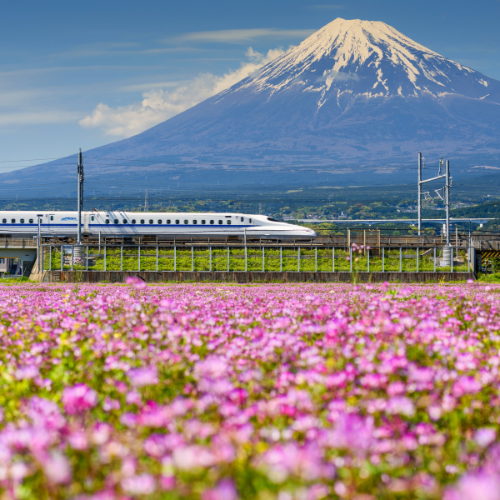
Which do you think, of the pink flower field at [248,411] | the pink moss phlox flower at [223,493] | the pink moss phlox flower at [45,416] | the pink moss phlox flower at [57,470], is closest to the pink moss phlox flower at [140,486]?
the pink flower field at [248,411]

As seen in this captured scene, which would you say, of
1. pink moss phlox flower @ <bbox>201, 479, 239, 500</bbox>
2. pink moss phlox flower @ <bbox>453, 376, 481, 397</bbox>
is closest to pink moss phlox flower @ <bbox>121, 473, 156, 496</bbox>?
pink moss phlox flower @ <bbox>201, 479, 239, 500</bbox>

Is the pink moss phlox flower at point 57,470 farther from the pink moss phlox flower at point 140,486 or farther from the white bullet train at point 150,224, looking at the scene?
the white bullet train at point 150,224

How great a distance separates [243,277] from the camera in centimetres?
3919

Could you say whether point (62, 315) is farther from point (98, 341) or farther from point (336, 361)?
point (336, 361)

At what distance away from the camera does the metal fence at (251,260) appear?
42.2 meters

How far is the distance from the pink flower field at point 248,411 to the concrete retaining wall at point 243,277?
31.1 m

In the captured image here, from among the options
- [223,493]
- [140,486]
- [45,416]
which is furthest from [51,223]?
[223,493]

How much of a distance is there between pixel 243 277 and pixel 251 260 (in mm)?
4955

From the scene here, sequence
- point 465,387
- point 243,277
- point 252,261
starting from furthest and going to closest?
point 252,261 < point 243,277 < point 465,387

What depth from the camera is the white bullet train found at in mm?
60250

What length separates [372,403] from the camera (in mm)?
3930

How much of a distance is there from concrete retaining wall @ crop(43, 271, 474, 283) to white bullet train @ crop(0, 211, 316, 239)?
68.0 feet

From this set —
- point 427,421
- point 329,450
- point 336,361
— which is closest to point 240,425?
point 329,450

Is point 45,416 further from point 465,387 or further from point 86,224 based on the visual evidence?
point 86,224
